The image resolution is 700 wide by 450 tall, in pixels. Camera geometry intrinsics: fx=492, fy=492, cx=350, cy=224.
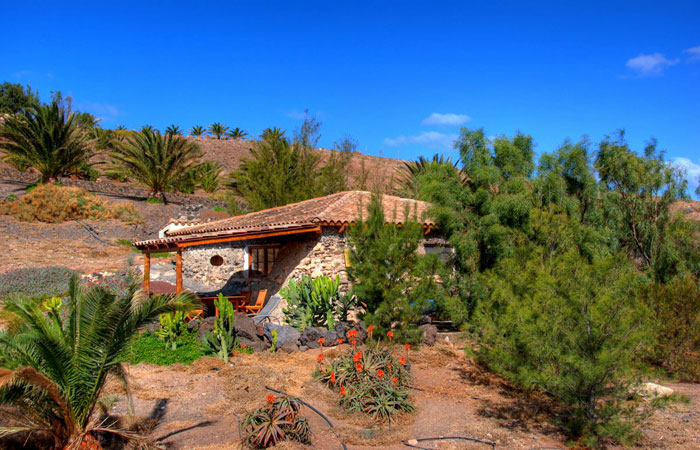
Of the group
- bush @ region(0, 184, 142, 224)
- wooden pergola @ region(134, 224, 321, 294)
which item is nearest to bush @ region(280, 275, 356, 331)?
wooden pergola @ region(134, 224, 321, 294)

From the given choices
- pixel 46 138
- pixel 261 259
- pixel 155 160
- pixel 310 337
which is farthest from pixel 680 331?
pixel 46 138

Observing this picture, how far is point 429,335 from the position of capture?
1027cm

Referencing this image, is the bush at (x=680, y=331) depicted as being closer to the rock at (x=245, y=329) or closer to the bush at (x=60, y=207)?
the rock at (x=245, y=329)

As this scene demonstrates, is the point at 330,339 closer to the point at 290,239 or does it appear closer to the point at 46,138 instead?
the point at 290,239

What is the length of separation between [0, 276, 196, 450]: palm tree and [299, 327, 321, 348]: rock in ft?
16.2

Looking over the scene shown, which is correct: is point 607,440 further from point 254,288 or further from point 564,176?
point 254,288

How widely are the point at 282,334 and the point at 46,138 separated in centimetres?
2235

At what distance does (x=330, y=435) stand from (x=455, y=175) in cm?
748

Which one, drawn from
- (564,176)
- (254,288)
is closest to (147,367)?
(254,288)

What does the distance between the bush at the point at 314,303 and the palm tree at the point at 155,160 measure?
18934 millimetres

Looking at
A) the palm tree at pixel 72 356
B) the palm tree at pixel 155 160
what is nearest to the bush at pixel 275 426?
the palm tree at pixel 72 356

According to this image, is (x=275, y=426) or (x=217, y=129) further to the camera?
(x=217, y=129)

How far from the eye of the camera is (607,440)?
18.4ft

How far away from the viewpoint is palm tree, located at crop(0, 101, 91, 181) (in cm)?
2491
